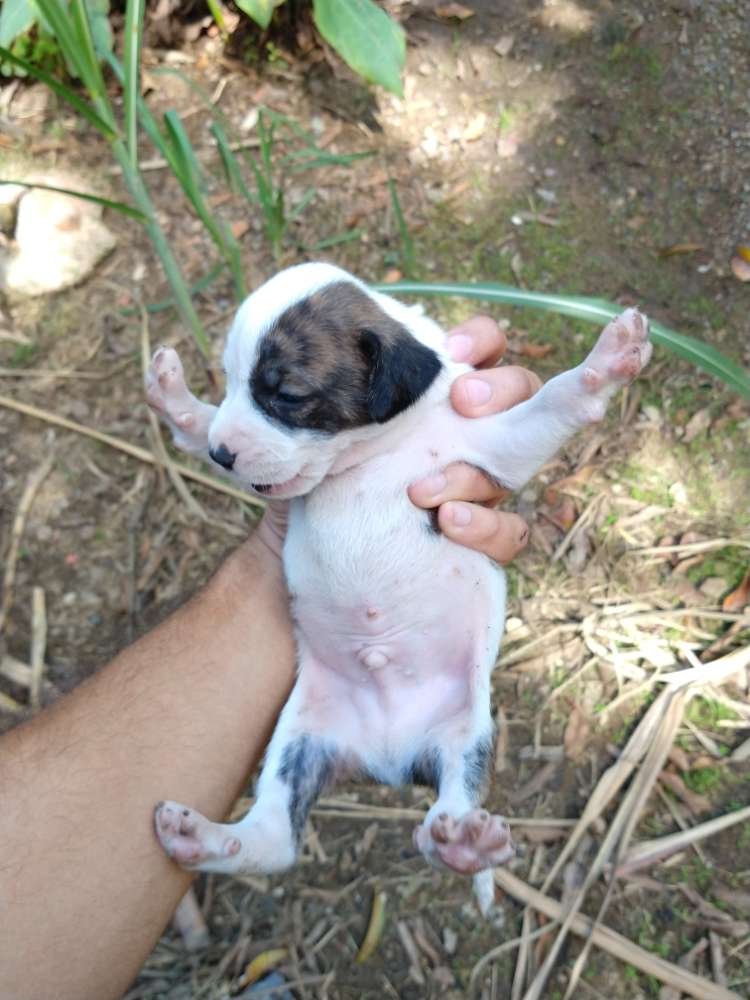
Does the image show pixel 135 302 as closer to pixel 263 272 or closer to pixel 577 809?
pixel 263 272

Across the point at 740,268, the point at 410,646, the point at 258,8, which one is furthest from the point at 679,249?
the point at 410,646

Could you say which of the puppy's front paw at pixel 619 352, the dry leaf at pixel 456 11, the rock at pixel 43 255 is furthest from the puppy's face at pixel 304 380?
the dry leaf at pixel 456 11

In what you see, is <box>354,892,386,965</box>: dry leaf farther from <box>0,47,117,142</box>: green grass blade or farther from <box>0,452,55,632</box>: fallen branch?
<box>0,47,117,142</box>: green grass blade

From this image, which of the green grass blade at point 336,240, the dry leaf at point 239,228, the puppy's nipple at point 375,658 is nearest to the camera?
the puppy's nipple at point 375,658

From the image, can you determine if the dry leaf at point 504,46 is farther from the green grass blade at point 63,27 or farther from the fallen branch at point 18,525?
the fallen branch at point 18,525

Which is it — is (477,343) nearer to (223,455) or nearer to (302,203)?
(223,455)

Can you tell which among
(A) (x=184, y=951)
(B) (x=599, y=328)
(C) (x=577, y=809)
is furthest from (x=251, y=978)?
(B) (x=599, y=328)

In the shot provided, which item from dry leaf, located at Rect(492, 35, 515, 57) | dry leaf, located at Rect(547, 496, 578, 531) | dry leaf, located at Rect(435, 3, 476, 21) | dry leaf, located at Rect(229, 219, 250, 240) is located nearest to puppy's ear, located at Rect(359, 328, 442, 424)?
dry leaf, located at Rect(547, 496, 578, 531)
